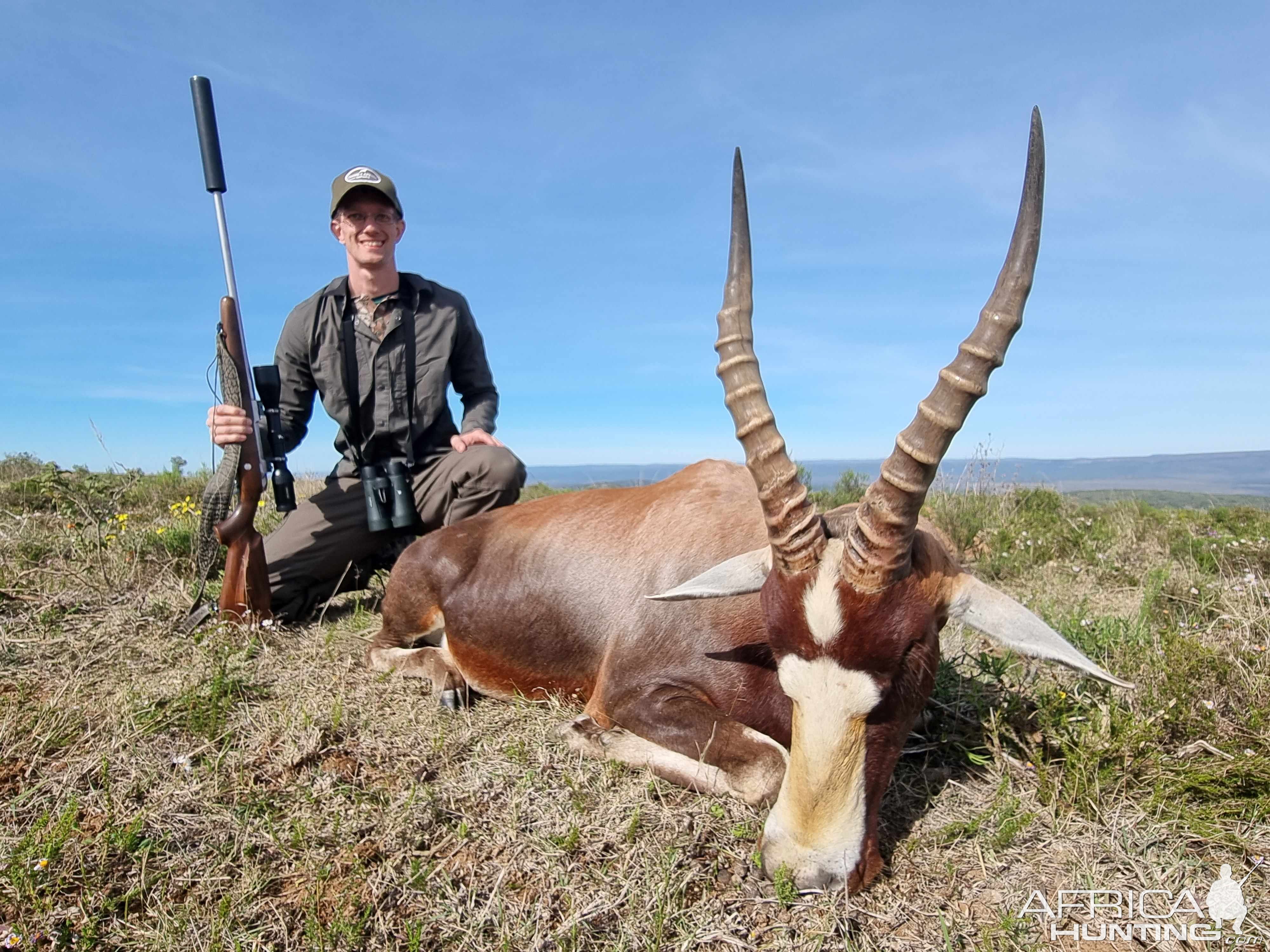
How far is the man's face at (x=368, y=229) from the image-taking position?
21.6 ft

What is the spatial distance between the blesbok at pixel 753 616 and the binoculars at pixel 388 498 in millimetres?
1158

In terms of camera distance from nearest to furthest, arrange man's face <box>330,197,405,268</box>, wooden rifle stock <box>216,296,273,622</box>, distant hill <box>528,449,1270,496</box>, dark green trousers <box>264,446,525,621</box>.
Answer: wooden rifle stock <box>216,296,273,622</box>
dark green trousers <box>264,446,525,621</box>
man's face <box>330,197,405,268</box>
distant hill <box>528,449,1270,496</box>

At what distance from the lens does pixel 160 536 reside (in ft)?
22.8

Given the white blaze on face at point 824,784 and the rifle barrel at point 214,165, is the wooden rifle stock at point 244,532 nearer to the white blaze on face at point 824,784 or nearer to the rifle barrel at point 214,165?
the rifle barrel at point 214,165

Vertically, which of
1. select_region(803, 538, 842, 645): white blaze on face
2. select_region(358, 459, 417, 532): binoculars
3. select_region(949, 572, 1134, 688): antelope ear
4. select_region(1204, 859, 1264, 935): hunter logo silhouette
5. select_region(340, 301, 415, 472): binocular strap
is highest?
select_region(340, 301, 415, 472): binocular strap

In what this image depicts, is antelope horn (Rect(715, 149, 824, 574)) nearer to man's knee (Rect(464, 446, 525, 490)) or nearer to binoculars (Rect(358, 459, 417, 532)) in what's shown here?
man's knee (Rect(464, 446, 525, 490))

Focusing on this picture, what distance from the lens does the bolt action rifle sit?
540 cm

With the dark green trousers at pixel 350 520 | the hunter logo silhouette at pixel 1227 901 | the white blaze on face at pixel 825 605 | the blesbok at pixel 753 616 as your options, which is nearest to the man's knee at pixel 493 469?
the dark green trousers at pixel 350 520

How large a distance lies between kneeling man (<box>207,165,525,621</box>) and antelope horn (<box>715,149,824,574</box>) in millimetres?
3472

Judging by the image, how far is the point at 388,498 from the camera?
6320mm

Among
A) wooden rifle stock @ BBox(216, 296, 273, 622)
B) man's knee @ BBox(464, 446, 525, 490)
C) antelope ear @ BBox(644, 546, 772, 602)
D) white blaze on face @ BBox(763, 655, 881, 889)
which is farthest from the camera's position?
man's knee @ BBox(464, 446, 525, 490)

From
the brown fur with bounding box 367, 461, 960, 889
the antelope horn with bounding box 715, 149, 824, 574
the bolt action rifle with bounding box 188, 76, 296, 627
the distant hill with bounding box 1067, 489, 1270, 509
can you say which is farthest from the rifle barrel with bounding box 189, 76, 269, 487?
the distant hill with bounding box 1067, 489, 1270, 509

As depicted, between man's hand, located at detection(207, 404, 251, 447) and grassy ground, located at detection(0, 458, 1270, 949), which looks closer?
grassy ground, located at detection(0, 458, 1270, 949)

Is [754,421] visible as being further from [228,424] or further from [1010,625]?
[228,424]
